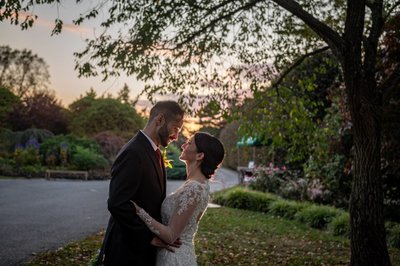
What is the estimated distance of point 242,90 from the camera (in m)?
9.36

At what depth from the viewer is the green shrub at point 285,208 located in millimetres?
14148

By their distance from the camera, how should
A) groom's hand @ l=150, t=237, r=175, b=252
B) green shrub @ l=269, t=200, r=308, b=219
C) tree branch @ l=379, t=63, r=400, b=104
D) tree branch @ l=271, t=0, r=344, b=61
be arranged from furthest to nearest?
green shrub @ l=269, t=200, r=308, b=219 → tree branch @ l=379, t=63, r=400, b=104 → tree branch @ l=271, t=0, r=344, b=61 → groom's hand @ l=150, t=237, r=175, b=252

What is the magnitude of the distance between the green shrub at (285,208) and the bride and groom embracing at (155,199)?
35.5 feet

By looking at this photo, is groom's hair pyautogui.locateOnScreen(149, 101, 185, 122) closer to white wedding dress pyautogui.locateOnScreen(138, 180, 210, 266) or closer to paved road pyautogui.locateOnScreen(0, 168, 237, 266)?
white wedding dress pyautogui.locateOnScreen(138, 180, 210, 266)

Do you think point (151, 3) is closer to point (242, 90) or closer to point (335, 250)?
point (242, 90)

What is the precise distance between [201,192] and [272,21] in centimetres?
620

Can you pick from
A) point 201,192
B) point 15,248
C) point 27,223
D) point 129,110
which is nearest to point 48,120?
point 129,110

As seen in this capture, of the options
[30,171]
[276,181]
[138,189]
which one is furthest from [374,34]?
[30,171]

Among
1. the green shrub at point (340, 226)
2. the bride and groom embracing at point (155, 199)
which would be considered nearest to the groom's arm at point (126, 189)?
the bride and groom embracing at point (155, 199)

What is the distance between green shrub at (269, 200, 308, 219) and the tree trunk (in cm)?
713

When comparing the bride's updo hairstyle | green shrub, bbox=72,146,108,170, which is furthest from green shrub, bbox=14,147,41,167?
the bride's updo hairstyle

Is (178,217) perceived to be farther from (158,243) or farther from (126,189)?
(126,189)

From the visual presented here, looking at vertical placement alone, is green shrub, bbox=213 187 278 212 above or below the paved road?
above

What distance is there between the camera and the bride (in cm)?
348
